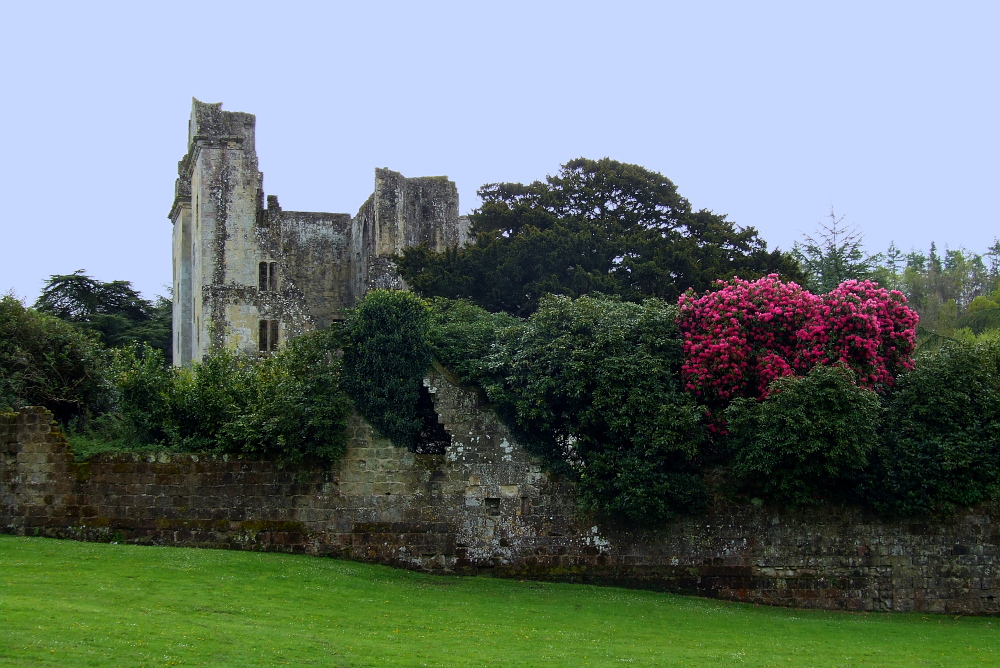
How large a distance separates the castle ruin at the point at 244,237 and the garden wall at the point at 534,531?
22.2m

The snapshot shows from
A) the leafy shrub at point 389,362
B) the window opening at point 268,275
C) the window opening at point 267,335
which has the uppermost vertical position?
the window opening at point 268,275

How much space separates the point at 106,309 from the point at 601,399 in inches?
1421

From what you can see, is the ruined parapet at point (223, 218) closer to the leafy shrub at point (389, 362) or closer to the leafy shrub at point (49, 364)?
the leafy shrub at point (49, 364)

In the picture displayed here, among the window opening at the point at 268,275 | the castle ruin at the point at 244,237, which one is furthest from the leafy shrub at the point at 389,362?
the window opening at the point at 268,275

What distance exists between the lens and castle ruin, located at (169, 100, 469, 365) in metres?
41.9

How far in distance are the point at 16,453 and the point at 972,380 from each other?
17.5 m

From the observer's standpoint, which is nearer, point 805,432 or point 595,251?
point 805,432

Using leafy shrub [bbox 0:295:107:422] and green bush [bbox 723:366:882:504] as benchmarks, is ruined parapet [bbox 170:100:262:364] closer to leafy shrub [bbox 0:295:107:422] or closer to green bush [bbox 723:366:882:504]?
leafy shrub [bbox 0:295:107:422]

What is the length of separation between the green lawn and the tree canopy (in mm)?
15484

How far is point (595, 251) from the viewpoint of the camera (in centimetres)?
3425

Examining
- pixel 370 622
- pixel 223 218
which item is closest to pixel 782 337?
pixel 370 622

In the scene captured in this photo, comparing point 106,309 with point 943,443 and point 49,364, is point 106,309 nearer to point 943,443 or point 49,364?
point 49,364

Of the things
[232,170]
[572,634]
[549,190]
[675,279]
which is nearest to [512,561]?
[572,634]

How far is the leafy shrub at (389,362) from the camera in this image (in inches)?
790
